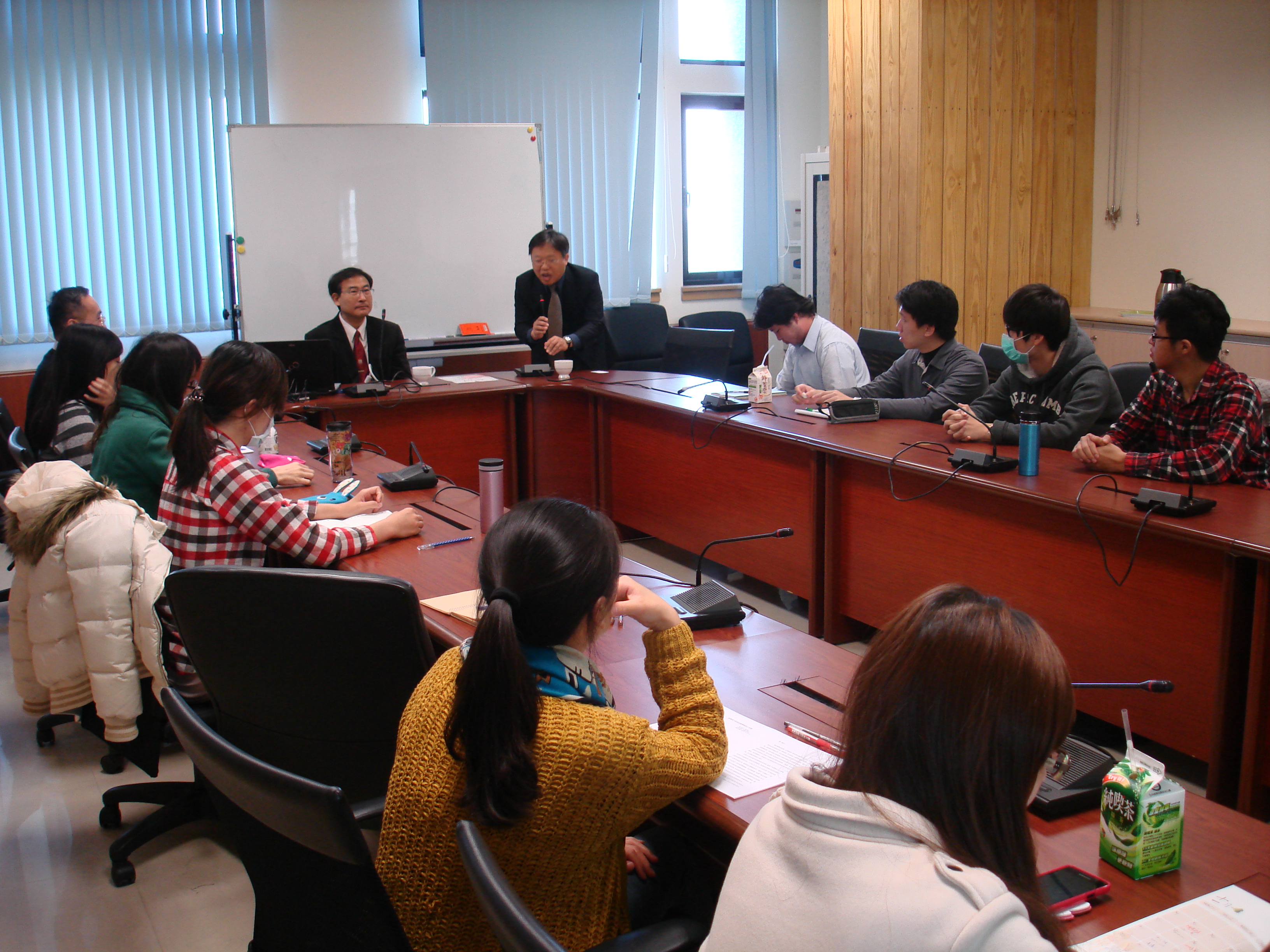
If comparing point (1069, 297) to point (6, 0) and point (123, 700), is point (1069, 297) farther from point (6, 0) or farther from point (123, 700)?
point (6, 0)

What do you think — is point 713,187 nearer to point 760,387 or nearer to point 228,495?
point 760,387

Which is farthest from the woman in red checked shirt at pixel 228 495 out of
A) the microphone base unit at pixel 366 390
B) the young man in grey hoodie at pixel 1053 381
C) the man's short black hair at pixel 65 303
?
the man's short black hair at pixel 65 303

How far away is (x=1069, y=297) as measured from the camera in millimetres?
6012

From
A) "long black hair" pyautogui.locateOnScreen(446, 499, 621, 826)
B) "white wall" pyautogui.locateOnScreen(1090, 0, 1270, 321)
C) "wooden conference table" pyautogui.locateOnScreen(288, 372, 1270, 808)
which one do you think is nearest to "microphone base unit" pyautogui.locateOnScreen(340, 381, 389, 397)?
"wooden conference table" pyautogui.locateOnScreen(288, 372, 1270, 808)

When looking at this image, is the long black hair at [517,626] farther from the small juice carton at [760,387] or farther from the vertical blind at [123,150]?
the vertical blind at [123,150]

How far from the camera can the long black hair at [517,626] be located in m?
1.14

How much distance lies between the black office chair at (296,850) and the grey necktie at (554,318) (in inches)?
164

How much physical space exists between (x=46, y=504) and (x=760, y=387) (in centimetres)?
262

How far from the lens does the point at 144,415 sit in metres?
2.70

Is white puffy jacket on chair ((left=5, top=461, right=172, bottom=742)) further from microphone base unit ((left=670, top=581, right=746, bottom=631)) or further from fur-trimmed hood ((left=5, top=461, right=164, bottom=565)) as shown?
microphone base unit ((left=670, top=581, right=746, bottom=631))

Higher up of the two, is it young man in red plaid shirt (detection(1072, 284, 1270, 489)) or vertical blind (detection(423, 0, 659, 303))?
vertical blind (detection(423, 0, 659, 303))

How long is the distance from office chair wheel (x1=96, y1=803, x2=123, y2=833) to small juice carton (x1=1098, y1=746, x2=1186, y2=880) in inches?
87.5

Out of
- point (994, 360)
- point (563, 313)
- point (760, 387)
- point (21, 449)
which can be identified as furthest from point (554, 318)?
point (21, 449)

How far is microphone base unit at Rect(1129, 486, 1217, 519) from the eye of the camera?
232 centimetres
